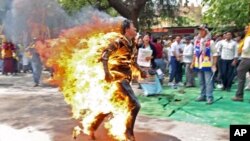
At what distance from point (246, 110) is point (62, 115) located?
12.5 ft

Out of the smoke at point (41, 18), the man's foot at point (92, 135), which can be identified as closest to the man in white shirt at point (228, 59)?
the smoke at point (41, 18)

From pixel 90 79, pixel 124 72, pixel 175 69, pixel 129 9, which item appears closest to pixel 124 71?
pixel 124 72

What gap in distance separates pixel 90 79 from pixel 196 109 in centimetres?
367

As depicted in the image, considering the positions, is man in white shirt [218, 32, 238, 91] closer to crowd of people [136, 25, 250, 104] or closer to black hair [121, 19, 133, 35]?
crowd of people [136, 25, 250, 104]

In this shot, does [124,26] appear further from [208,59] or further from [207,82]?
[207,82]

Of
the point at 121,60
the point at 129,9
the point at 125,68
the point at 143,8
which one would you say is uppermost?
the point at 143,8

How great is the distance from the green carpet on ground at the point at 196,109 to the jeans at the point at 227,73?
38.0 inches

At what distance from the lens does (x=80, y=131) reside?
6.42 m

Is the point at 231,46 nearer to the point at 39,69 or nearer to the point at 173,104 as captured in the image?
the point at 173,104

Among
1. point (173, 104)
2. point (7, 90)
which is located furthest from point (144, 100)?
point (7, 90)

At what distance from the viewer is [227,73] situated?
12.1m

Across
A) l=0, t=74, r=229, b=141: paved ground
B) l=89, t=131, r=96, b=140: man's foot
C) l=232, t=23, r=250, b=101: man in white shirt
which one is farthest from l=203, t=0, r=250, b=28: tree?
l=89, t=131, r=96, b=140: man's foot

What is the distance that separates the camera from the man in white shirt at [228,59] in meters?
11.6

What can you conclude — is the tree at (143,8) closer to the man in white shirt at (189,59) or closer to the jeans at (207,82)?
the man in white shirt at (189,59)
